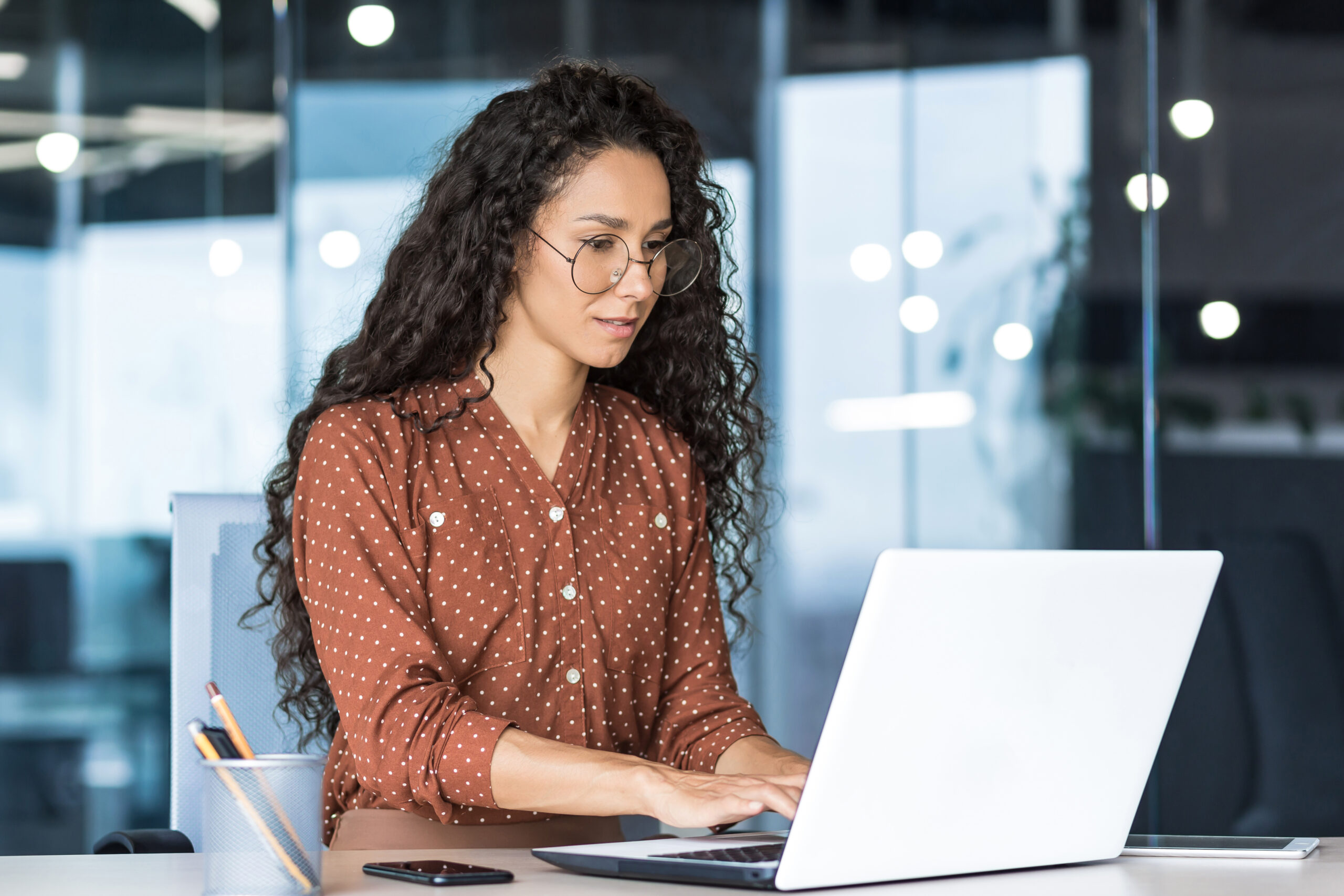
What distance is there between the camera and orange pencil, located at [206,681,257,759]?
3.09 ft

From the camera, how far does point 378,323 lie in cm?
165

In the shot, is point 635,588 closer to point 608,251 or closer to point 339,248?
point 608,251

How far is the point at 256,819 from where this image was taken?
90 centimetres

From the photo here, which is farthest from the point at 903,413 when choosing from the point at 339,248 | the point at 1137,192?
the point at 339,248

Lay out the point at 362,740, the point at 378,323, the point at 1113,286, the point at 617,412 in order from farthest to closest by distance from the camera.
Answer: the point at 1113,286, the point at 617,412, the point at 378,323, the point at 362,740

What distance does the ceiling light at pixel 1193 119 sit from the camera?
348 cm

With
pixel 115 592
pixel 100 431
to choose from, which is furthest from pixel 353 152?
pixel 115 592

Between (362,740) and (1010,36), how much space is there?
10.3ft

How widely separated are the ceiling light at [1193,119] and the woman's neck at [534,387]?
238 cm

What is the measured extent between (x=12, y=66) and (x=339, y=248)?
880 millimetres

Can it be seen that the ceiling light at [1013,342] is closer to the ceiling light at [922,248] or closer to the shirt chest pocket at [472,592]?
the ceiling light at [922,248]

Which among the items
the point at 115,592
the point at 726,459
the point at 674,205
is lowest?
the point at 115,592

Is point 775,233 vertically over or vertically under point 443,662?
over

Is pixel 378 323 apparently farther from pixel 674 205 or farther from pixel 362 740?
pixel 362 740
